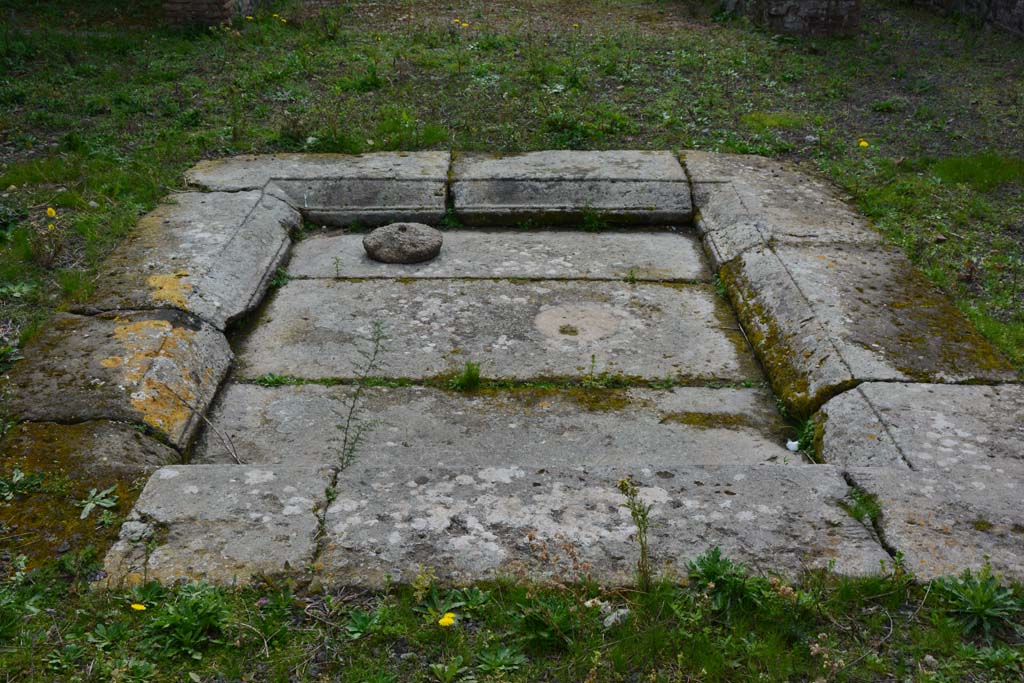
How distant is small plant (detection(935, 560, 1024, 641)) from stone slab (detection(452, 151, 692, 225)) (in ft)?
11.3

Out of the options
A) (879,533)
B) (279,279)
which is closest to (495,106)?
(279,279)

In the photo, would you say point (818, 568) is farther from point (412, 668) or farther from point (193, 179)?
point (193, 179)

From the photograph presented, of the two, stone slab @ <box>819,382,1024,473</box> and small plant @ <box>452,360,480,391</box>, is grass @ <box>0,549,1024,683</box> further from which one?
small plant @ <box>452,360,480,391</box>

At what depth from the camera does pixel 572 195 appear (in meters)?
5.49

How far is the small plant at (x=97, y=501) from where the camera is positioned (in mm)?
2683

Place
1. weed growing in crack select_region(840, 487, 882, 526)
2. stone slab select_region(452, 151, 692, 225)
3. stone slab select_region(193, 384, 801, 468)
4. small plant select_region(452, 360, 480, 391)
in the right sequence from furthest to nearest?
stone slab select_region(452, 151, 692, 225), small plant select_region(452, 360, 480, 391), stone slab select_region(193, 384, 801, 468), weed growing in crack select_region(840, 487, 882, 526)

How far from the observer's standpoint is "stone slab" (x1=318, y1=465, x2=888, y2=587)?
8.05 ft

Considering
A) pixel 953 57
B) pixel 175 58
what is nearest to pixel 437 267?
pixel 175 58

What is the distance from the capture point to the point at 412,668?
2.17m

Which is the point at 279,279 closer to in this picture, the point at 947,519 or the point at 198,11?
the point at 947,519

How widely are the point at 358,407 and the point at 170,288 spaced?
118cm

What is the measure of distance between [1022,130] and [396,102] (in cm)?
469

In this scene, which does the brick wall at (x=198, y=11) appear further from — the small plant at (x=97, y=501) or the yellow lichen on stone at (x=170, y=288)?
the small plant at (x=97, y=501)

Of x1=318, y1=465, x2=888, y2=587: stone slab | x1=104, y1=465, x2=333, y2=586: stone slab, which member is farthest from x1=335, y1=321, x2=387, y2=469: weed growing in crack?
x1=318, y1=465, x2=888, y2=587: stone slab
